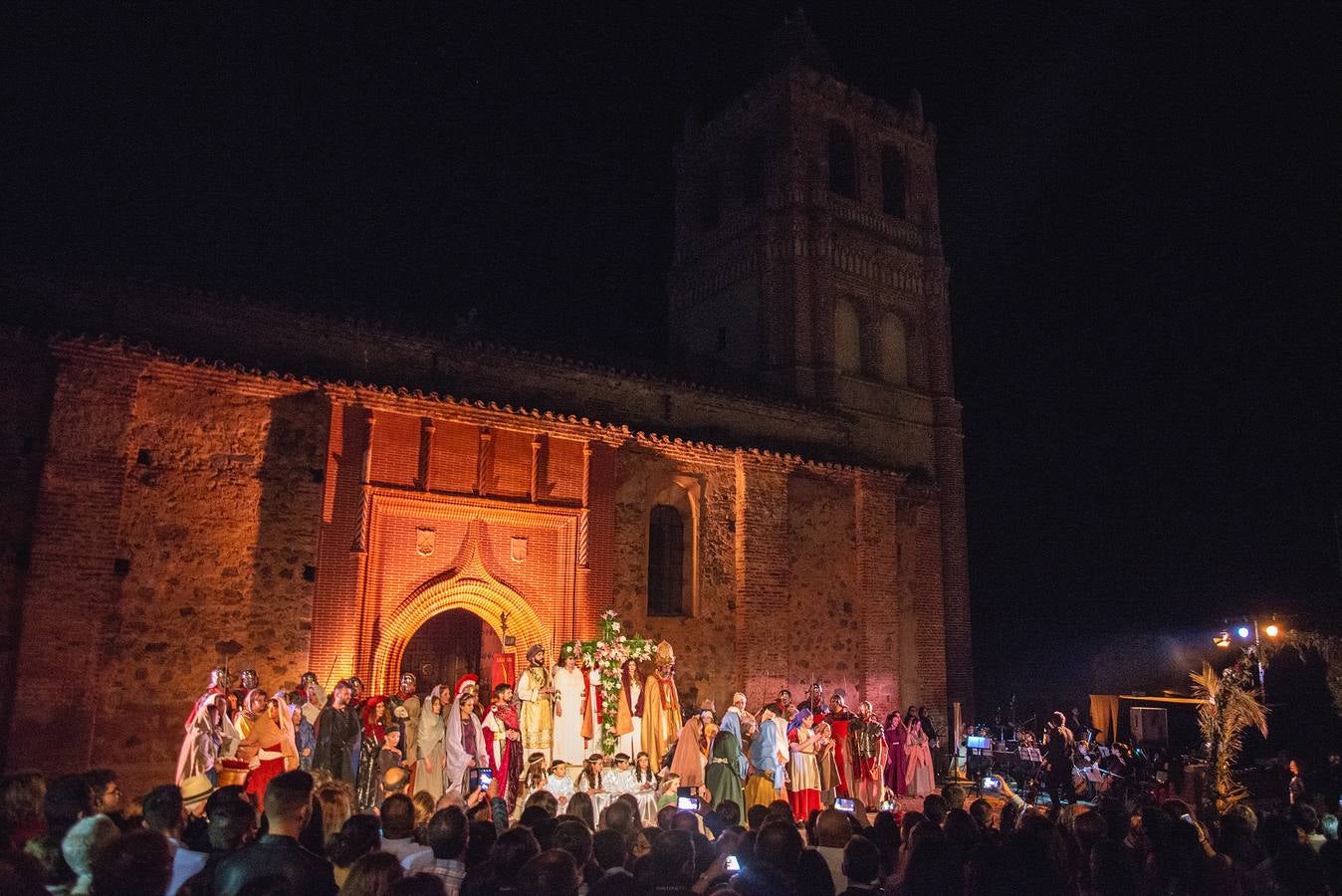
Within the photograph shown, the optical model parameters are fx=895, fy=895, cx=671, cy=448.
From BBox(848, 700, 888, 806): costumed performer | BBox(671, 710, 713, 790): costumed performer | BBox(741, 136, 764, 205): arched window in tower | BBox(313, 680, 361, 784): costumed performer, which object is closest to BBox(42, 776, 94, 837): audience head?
BBox(313, 680, 361, 784): costumed performer

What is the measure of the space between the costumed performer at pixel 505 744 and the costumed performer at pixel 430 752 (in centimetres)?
64

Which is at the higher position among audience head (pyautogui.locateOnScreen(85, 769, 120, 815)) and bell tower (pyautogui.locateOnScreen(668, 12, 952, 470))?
bell tower (pyautogui.locateOnScreen(668, 12, 952, 470))

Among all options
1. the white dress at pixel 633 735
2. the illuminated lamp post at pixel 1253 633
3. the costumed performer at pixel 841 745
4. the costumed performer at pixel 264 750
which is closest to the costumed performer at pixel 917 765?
the costumed performer at pixel 841 745

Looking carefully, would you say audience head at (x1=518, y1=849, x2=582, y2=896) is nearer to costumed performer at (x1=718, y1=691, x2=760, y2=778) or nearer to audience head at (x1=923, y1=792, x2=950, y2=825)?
audience head at (x1=923, y1=792, x2=950, y2=825)

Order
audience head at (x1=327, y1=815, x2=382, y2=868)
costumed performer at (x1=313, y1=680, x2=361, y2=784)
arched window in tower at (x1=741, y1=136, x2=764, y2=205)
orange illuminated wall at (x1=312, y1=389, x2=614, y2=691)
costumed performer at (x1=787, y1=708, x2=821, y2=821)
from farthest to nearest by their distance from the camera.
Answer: arched window in tower at (x1=741, y1=136, x2=764, y2=205), orange illuminated wall at (x1=312, y1=389, x2=614, y2=691), costumed performer at (x1=787, y1=708, x2=821, y2=821), costumed performer at (x1=313, y1=680, x2=361, y2=784), audience head at (x1=327, y1=815, x2=382, y2=868)

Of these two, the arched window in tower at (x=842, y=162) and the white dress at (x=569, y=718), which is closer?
the white dress at (x=569, y=718)

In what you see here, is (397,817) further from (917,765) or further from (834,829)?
(917,765)

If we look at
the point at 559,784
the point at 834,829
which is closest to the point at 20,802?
the point at 834,829

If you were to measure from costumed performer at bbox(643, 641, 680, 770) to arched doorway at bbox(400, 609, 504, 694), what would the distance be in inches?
137

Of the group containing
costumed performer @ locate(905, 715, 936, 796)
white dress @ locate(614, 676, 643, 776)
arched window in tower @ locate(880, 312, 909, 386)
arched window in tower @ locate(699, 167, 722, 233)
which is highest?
arched window in tower @ locate(699, 167, 722, 233)

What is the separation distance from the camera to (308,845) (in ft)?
18.1

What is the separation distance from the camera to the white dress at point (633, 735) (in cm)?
1455

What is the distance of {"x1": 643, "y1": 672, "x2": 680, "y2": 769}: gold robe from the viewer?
48.1ft

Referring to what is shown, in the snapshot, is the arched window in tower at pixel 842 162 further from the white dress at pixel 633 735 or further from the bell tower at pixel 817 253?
the white dress at pixel 633 735
